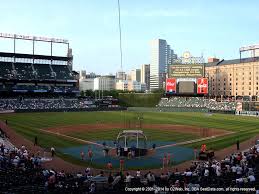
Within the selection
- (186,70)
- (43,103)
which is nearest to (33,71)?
(43,103)

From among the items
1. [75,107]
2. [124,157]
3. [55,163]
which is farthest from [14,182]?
[75,107]

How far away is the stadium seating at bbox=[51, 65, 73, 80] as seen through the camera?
11717 centimetres

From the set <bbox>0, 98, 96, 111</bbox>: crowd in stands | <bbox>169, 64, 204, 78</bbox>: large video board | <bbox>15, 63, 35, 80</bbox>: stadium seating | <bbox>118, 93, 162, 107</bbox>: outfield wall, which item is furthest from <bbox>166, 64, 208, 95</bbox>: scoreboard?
<bbox>15, 63, 35, 80</bbox>: stadium seating

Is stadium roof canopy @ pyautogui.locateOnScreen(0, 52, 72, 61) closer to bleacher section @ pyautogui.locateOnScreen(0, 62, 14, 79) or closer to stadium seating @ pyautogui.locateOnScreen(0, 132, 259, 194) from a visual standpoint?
bleacher section @ pyautogui.locateOnScreen(0, 62, 14, 79)

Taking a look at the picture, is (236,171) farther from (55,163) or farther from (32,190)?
(55,163)

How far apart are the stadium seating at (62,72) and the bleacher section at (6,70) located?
1559cm

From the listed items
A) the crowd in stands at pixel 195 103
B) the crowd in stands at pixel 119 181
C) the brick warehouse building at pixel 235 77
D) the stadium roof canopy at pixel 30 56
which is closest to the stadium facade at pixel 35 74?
the stadium roof canopy at pixel 30 56

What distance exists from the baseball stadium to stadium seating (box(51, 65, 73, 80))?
4132 millimetres

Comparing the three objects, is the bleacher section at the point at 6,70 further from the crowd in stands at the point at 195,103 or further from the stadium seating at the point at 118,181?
the stadium seating at the point at 118,181

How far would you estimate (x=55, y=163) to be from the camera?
2742 cm

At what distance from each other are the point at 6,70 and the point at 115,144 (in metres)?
82.3

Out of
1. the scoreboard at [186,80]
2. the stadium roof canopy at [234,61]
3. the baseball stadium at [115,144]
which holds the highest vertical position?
the stadium roof canopy at [234,61]

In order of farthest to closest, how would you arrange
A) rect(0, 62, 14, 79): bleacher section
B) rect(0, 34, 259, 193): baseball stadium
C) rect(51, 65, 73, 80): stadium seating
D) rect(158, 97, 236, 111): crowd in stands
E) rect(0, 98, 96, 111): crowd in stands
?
rect(51, 65, 73, 80): stadium seating < rect(0, 62, 14, 79): bleacher section < rect(158, 97, 236, 111): crowd in stands < rect(0, 98, 96, 111): crowd in stands < rect(0, 34, 259, 193): baseball stadium

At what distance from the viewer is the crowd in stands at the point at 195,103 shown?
9212cm
